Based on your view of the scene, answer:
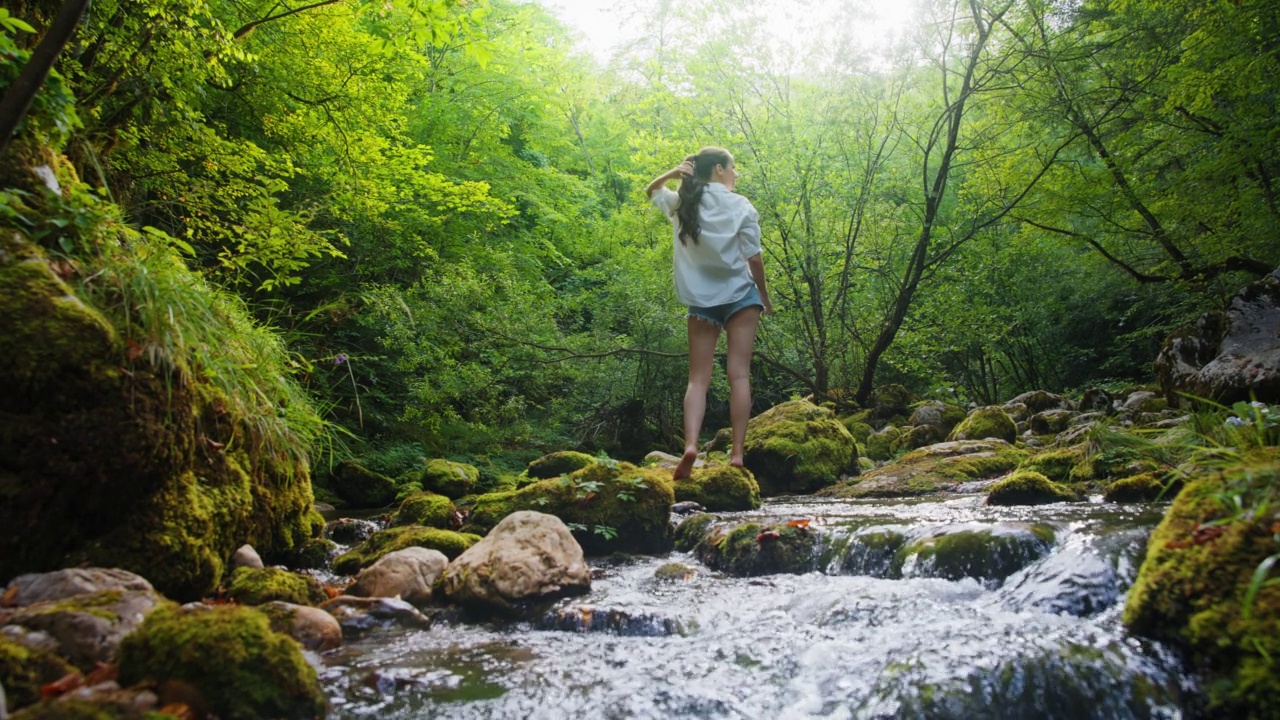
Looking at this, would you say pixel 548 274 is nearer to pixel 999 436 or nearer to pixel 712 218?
pixel 999 436

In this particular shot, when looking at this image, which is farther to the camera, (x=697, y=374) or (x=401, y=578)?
(x=697, y=374)

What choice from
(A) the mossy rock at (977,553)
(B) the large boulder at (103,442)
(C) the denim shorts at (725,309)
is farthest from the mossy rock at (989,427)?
(B) the large boulder at (103,442)

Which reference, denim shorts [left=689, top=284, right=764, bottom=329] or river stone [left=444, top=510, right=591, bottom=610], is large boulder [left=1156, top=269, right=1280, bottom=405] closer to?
denim shorts [left=689, top=284, right=764, bottom=329]

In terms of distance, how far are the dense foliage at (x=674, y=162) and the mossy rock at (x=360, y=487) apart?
1134 mm

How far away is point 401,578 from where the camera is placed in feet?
11.1

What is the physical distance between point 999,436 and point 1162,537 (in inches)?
258

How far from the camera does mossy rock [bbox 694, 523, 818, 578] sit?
364 centimetres

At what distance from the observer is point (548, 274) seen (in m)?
17.0

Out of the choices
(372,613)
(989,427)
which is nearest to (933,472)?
(989,427)

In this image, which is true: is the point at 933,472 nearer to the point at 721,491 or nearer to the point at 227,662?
the point at 721,491

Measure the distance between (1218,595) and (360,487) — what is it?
24.6ft

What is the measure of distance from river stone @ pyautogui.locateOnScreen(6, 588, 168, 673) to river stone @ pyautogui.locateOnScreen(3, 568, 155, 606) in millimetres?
52

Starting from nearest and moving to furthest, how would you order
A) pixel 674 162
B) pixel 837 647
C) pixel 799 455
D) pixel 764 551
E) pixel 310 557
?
pixel 837 647 < pixel 764 551 < pixel 310 557 < pixel 799 455 < pixel 674 162

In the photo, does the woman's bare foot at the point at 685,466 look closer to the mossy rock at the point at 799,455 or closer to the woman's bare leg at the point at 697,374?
the woman's bare leg at the point at 697,374
